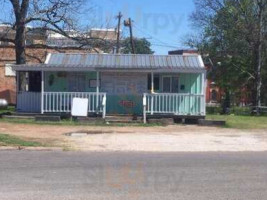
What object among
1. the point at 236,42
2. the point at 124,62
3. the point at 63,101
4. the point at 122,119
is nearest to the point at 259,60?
the point at 236,42

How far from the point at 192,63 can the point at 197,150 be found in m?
14.0

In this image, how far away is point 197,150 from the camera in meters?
16.2

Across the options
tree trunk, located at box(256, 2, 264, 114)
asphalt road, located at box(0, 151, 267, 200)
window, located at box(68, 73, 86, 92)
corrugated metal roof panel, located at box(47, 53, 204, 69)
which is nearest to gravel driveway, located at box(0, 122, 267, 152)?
asphalt road, located at box(0, 151, 267, 200)

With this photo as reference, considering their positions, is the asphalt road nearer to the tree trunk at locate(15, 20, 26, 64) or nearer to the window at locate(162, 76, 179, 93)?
the window at locate(162, 76, 179, 93)

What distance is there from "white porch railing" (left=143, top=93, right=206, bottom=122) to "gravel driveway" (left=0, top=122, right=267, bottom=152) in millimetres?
3498

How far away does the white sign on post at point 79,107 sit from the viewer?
2725 cm

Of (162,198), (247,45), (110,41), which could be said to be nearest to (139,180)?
(162,198)

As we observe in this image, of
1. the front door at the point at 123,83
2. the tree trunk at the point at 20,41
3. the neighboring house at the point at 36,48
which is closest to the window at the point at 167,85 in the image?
the front door at the point at 123,83

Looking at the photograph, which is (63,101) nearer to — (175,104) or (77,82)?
(77,82)

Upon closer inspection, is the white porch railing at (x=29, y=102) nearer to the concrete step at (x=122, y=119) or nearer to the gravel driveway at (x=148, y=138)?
the concrete step at (x=122, y=119)

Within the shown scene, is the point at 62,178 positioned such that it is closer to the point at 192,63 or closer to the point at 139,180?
the point at 139,180

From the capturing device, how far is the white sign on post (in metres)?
27.2

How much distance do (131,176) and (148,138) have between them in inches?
341

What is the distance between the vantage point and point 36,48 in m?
38.1
